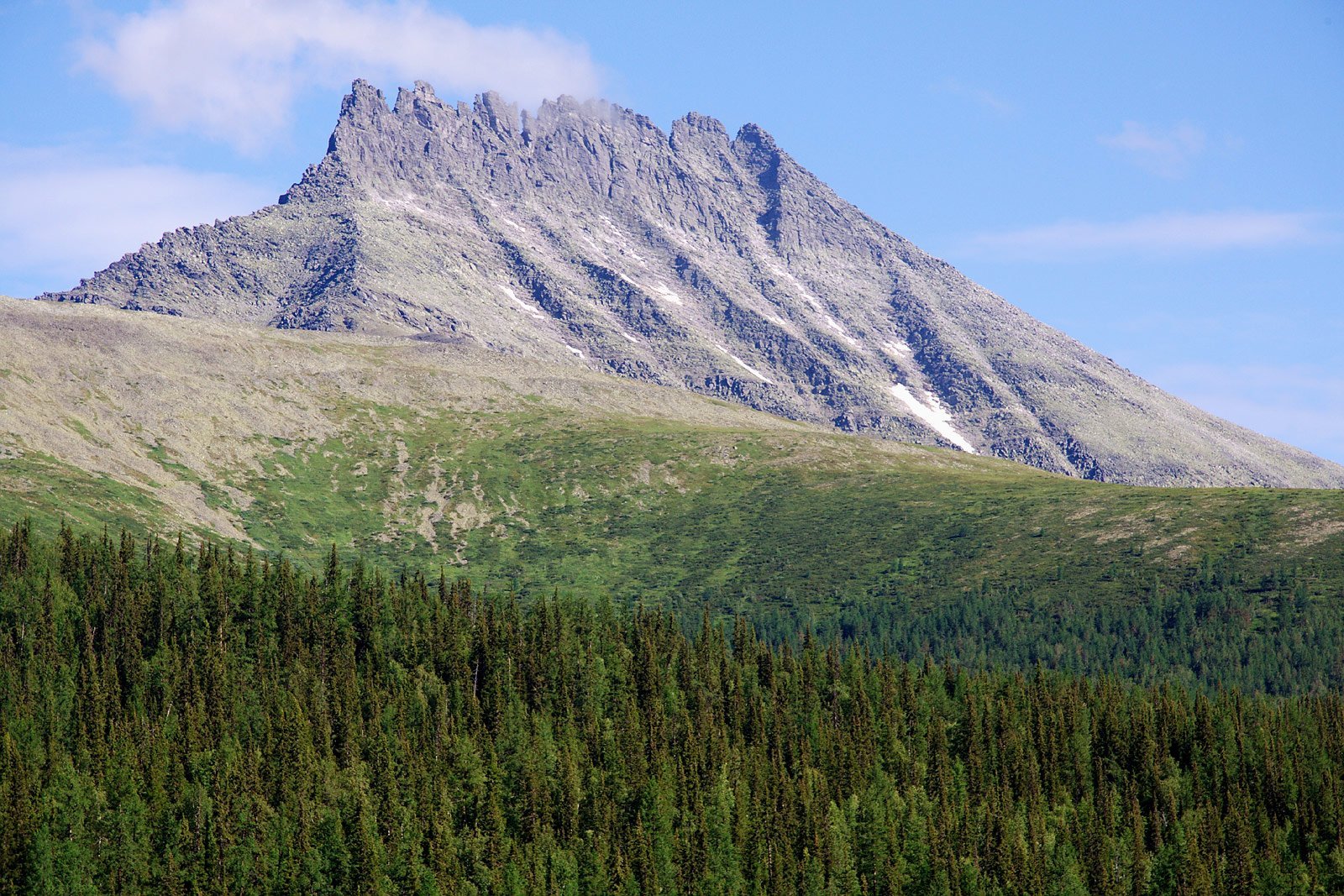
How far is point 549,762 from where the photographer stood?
155m

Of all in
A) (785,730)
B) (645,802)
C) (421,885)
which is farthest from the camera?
(785,730)

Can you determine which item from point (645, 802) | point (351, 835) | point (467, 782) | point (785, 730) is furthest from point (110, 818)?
point (785, 730)

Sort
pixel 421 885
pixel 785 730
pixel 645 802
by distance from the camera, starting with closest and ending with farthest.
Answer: pixel 421 885, pixel 645 802, pixel 785 730

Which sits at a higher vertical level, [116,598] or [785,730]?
[116,598]

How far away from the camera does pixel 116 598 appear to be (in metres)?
180

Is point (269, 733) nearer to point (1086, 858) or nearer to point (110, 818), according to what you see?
point (110, 818)

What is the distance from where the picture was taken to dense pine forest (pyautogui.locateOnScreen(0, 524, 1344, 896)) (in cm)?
13038

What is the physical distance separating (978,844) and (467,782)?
167 feet

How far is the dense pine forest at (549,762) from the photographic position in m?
130

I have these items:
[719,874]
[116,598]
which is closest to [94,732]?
[116,598]

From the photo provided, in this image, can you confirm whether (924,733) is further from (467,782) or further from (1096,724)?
(467,782)

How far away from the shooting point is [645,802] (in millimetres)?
144250

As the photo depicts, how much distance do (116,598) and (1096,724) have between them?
120 m

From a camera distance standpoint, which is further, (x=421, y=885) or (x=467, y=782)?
(x=467, y=782)
